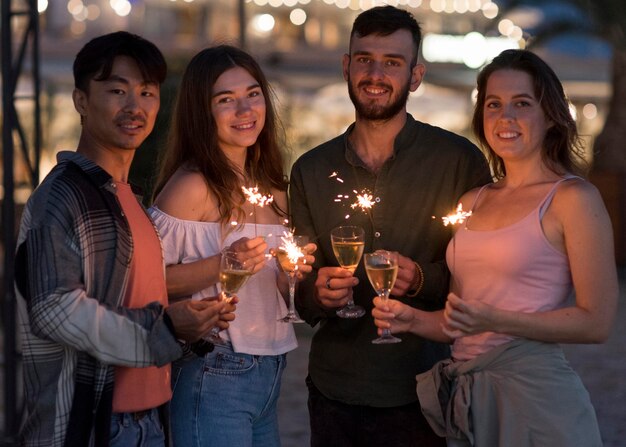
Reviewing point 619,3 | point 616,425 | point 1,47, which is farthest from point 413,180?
point 619,3

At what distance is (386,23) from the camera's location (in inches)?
173

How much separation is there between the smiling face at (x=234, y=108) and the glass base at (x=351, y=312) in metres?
0.77

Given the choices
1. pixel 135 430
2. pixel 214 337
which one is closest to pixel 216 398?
pixel 214 337

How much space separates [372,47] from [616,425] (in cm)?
493

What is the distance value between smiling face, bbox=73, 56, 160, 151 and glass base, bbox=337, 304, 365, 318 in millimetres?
1036

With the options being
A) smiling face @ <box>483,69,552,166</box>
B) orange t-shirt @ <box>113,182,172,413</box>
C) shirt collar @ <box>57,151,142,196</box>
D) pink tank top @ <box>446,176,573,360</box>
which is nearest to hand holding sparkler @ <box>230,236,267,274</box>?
orange t-shirt @ <box>113,182,172,413</box>

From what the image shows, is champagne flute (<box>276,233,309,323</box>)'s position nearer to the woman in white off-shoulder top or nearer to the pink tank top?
the woman in white off-shoulder top

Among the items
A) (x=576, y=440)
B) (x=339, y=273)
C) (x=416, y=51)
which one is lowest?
(x=576, y=440)

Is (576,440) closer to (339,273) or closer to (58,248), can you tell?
(339,273)

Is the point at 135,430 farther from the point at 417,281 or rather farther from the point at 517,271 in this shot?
the point at 517,271

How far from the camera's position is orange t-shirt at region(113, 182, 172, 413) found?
361 centimetres

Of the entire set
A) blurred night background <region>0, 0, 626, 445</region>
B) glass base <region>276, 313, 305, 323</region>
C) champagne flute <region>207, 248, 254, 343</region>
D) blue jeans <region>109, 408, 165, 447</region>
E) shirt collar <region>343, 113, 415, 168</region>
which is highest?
blurred night background <region>0, 0, 626, 445</region>

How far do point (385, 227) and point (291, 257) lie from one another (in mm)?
592

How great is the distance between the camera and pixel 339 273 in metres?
4.04
